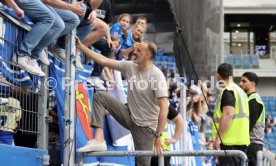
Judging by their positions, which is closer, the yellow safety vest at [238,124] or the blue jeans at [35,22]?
the blue jeans at [35,22]

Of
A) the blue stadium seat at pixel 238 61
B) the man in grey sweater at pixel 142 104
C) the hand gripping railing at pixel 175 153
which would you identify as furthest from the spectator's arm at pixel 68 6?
the blue stadium seat at pixel 238 61

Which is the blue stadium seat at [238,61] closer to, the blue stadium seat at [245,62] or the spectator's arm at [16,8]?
the blue stadium seat at [245,62]

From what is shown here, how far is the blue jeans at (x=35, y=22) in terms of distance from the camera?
217 inches

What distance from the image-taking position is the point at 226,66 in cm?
711

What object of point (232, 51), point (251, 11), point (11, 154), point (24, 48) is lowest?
point (11, 154)

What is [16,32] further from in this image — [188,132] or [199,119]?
[199,119]

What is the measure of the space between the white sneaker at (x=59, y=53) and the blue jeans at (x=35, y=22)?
0.74 m

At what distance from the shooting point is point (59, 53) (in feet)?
21.1

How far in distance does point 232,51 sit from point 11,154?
35.1m

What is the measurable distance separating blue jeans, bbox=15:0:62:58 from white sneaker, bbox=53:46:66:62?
0.74 metres

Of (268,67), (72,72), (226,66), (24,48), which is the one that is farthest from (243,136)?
(268,67)

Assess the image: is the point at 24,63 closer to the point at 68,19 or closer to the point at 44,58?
the point at 44,58

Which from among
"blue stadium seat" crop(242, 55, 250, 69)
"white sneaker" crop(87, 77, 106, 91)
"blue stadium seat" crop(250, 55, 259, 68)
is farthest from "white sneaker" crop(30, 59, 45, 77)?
"blue stadium seat" crop(250, 55, 259, 68)

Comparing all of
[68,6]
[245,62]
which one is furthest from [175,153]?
[245,62]
